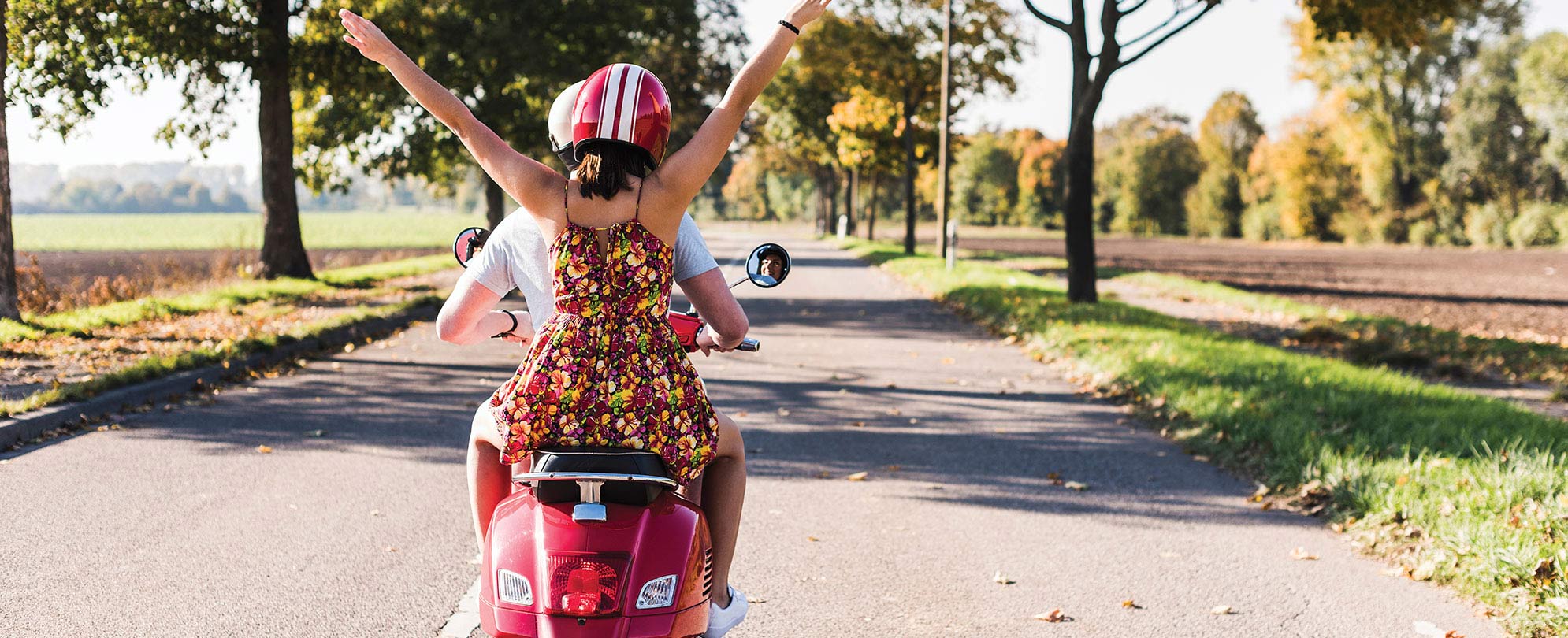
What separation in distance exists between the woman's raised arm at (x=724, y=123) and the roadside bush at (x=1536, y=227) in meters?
62.0

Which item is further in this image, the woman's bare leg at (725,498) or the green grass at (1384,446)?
the green grass at (1384,446)

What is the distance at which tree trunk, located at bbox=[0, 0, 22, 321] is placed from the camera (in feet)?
38.1

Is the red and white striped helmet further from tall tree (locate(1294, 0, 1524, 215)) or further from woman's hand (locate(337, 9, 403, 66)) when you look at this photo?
tall tree (locate(1294, 0, 1524, 215))

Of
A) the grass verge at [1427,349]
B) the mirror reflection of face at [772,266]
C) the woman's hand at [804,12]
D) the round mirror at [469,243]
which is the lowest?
the grass verge at [1427,349]

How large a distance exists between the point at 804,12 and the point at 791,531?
3007mm

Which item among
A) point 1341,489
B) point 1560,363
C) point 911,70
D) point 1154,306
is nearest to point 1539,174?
point 911,70

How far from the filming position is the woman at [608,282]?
2529mm

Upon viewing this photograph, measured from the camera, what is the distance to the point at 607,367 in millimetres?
2541

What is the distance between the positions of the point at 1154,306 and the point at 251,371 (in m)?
13.5

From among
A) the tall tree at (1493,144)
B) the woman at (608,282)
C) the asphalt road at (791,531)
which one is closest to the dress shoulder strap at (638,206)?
the woman at (608,282)

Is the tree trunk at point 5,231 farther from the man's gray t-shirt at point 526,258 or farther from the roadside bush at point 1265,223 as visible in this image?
the roadside bush at point 1265,223

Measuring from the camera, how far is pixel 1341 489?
20.3 feet

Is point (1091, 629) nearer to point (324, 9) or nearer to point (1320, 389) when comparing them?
point (1320, 389)

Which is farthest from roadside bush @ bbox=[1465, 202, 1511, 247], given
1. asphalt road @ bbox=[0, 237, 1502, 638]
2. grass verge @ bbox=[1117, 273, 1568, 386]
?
asphalt road @ bbox=[0, 237, 1502, 638]
